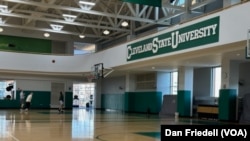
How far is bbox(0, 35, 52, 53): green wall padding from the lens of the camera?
106ft

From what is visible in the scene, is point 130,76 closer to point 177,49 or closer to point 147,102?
point 147,102

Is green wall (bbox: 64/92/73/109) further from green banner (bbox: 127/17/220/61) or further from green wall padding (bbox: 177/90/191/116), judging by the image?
green wall padding (bbox: 177/90/191/116)

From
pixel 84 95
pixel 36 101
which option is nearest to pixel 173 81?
pixel 36 101

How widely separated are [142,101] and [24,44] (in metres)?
13.6

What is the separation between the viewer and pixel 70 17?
82.6ft

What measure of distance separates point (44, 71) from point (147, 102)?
9692mm

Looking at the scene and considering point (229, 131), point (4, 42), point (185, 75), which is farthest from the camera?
point (4, 42)

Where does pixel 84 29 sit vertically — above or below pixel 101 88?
above

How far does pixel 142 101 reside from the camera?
28609 millimetres

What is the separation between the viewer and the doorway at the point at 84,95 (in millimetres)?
37125

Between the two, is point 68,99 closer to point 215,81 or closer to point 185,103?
point 185,103

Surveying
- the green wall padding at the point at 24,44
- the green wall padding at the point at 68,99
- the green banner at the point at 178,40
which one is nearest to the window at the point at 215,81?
the green banner at the point at 178,40

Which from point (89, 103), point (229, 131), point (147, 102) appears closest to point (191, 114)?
point (147, 102)

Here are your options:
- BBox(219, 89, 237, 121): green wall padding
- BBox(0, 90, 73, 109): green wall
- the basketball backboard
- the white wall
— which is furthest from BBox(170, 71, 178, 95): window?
BBox(0, 90, 73, 109): green wall
